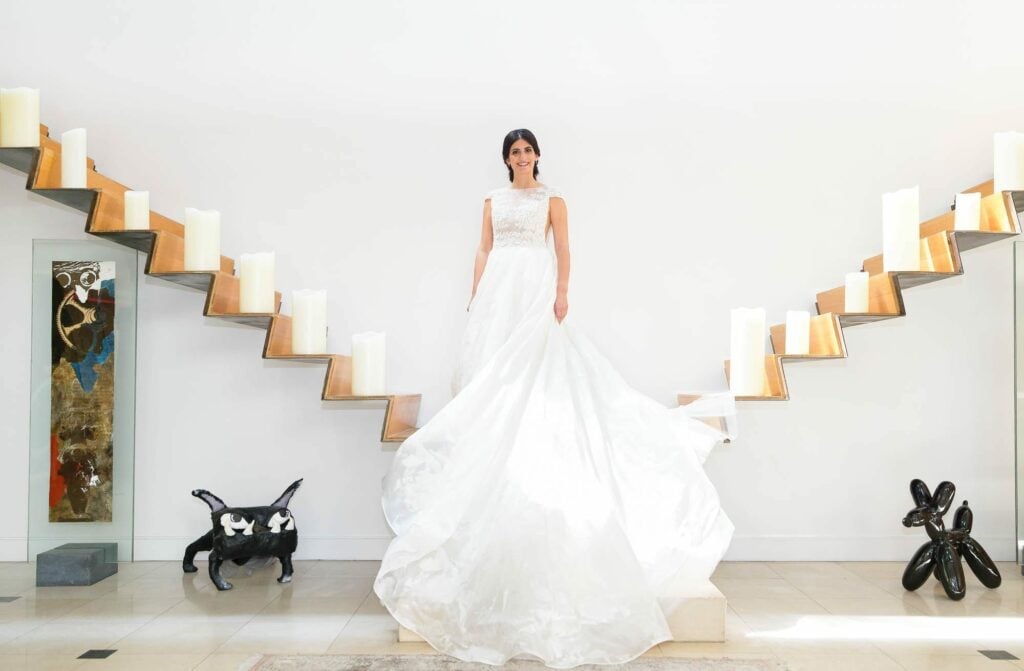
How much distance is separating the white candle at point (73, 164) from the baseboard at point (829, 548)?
312 centimetres

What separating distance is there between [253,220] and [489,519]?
81.2 inches

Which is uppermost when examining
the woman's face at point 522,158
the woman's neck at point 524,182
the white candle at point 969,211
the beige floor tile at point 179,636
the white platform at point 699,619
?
the woman's face at point 522,158

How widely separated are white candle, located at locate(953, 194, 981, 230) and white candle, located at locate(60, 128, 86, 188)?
338cm

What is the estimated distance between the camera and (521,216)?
3523 mm

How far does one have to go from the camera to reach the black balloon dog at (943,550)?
3416mm

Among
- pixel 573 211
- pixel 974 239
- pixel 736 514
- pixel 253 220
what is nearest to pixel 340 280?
pixel 253 220

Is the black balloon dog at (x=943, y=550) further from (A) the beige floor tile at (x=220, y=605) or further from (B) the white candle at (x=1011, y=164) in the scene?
(A) the beige floor tile at (x=220, y=605)

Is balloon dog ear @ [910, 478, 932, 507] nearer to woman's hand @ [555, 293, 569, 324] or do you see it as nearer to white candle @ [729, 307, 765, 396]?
white candle @ [729, 307, 765, 396]

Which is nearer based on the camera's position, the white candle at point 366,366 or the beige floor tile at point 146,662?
the beige floor tile at point 146,662

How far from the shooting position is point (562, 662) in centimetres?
254

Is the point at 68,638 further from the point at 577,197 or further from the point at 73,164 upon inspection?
the point at 577,197

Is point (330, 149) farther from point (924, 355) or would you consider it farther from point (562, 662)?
point (924, 355)

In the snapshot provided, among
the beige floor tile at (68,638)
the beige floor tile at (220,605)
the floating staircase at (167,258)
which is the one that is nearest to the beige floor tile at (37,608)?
the beige floor tile at (68,638)

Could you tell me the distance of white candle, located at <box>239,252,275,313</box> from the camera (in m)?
3.55
